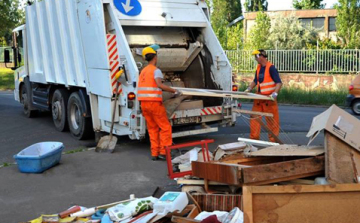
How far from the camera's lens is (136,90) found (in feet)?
24.8

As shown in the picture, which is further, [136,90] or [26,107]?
[26,107]

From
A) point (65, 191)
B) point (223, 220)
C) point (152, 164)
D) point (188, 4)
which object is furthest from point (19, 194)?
point (188, 4)

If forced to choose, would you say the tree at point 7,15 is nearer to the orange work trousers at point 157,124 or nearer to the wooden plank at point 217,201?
the orange work trousers at point 157,124

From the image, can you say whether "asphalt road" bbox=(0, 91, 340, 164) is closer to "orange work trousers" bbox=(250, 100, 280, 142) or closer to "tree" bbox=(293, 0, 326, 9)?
"orange work trousers" bbox=(250, 100, 280, 142)

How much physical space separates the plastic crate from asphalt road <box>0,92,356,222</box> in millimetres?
89

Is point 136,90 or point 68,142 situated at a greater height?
point 136,90

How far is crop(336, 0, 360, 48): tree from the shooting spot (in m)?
26.9

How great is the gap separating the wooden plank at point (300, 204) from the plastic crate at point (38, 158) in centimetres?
371

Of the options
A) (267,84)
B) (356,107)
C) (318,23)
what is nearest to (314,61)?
(356,107)

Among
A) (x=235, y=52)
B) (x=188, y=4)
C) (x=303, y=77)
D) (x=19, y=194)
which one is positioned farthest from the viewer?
(x=235, y=52)

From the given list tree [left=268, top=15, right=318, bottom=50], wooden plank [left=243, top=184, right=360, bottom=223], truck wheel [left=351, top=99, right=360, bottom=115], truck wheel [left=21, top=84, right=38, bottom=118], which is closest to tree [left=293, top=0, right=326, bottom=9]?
tree [left=268, top=15, right=318, bottom=50]

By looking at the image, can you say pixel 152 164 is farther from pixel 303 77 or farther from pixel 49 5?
pixel 303 77

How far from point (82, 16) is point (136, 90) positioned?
5.77ft

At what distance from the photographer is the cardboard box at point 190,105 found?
8.19 m
